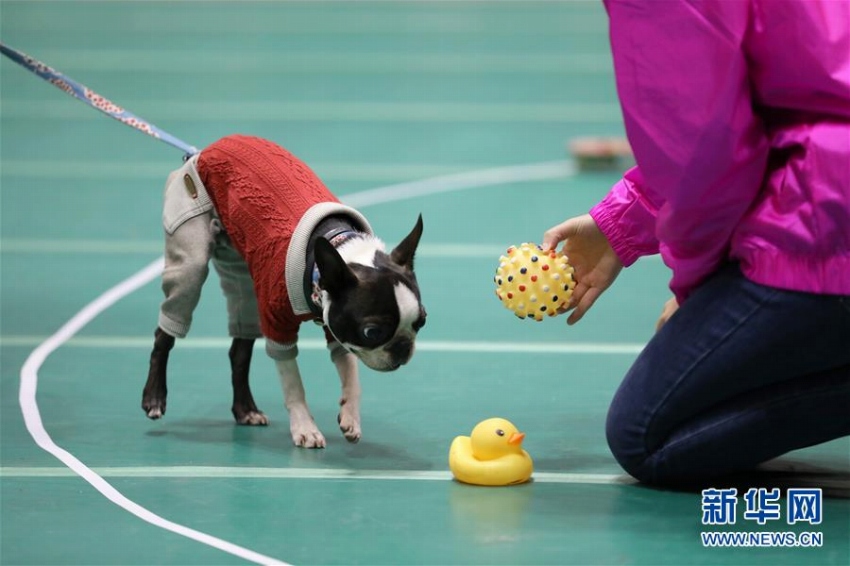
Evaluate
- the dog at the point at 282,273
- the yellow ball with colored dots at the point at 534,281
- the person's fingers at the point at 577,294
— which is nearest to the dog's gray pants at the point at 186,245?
the dog at the point at 282,273

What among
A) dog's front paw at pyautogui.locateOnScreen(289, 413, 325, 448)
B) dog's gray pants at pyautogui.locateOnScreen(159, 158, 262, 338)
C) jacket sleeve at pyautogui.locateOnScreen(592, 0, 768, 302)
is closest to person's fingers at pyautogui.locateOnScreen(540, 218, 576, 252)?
jacket sleeve at pyautogui.locateOnScreen(592, 0, 768, 302)

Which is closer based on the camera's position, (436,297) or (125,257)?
(436,297)

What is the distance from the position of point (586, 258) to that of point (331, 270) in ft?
2.20

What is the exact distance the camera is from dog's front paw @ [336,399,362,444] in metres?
3.43

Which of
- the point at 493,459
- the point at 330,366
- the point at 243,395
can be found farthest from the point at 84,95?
the point at 493,459

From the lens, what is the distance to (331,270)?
3.14m

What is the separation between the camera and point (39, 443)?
3.49 m

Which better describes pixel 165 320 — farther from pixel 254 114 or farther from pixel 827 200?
pixel 254 114

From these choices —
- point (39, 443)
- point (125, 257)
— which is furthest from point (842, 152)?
point (125, 257)

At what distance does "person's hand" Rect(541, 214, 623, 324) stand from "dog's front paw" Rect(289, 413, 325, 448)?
68 centimetres

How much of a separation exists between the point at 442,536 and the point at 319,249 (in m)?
0.68

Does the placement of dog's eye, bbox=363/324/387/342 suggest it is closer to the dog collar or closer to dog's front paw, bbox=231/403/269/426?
the dog collar

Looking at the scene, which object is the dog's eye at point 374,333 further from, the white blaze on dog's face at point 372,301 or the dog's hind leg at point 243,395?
the dog's hind leg at point 243,395

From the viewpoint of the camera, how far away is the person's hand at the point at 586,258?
133 inches
